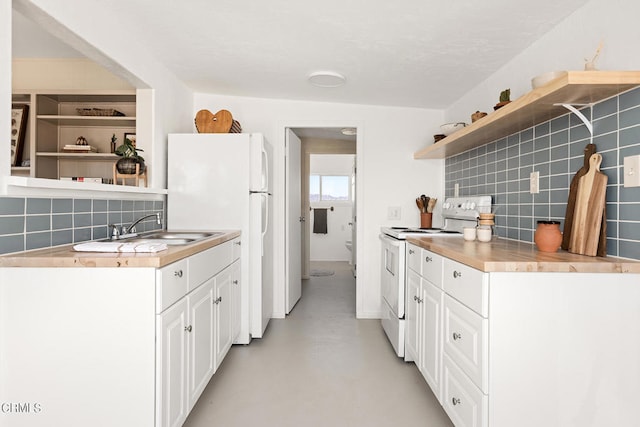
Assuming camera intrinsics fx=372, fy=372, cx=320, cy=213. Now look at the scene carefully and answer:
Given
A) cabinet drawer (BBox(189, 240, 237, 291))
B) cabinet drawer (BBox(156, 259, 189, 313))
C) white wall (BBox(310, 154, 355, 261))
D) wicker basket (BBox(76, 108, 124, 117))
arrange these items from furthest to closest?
white wall (BBox(310, 154, 355, 261)), wicker basket (BBox(76, 108, 124, 117)), cabinet drawer (BBox(189, 240, 237, 291)), cabinet drawer (BBox(156, 259, 189, 313))

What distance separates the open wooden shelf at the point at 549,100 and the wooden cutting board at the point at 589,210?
279 millimetres

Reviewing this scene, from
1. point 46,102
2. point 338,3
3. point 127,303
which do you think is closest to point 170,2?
point 338,3

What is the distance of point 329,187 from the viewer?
312 inches

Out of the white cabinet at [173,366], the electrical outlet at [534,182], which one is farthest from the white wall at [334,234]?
the white cabinet at [173,366]

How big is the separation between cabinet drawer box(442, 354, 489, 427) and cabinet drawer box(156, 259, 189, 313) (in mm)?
1285

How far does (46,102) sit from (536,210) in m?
3.81

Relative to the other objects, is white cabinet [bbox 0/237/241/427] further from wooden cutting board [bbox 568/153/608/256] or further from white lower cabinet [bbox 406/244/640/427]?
wooden cutting board [bbox 568/153/608/256]

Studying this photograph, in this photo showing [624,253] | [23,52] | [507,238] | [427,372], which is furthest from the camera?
[23,52]

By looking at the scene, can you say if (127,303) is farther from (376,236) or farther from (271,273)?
(376,236)

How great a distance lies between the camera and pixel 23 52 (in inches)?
121

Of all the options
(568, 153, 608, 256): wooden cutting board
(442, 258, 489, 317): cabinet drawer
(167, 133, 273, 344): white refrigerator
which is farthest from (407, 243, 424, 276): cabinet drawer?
(167, 133, 273, 344): white refrigerator

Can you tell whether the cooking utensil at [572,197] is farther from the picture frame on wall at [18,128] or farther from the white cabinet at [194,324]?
the picture frame on wall at [18,128]

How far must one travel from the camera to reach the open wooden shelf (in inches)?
53.1

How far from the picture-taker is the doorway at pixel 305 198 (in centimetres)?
382
